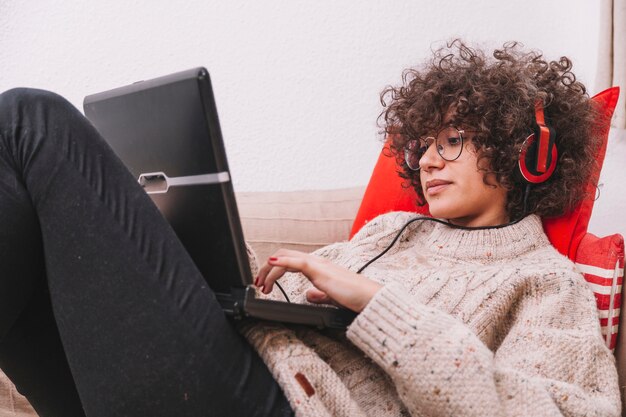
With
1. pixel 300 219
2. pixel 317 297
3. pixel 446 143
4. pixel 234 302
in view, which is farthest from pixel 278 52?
pixel 234 302

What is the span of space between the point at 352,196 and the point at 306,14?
690 mm

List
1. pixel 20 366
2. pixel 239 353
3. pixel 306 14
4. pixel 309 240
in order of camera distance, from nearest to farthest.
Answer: pixel 239 353 → pixel 20 366 → pixel 309 240 → pixel 306 14

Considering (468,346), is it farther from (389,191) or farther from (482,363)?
(389,191)

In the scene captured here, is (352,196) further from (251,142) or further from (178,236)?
(178,236)

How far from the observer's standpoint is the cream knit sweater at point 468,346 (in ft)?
2.23

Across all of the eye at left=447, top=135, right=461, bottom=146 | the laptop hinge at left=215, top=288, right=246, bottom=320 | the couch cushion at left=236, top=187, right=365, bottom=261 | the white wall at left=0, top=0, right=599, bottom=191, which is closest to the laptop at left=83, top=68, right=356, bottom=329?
the laptop hinge at left=215, top=288, right=246, bottom=320

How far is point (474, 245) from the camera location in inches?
41.3

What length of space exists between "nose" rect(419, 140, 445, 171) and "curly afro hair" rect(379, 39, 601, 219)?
0.05 metres

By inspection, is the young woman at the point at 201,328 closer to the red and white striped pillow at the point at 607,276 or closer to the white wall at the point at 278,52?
the red and white striped pillow at the point at 607,276

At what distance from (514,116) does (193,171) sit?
0.70m

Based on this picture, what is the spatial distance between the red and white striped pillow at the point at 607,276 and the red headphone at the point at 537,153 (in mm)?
168

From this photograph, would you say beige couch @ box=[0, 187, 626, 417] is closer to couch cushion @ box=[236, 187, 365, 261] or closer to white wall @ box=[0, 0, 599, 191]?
couch cushion @ box=[236, 187, 365, 261]

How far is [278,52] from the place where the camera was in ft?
5.87

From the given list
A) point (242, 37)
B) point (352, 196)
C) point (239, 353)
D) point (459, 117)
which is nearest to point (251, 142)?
point (242, 37)
